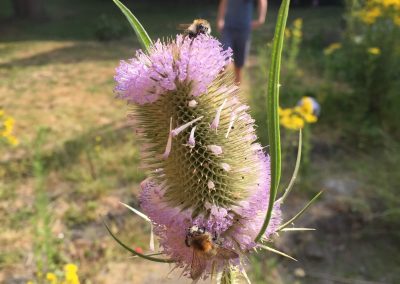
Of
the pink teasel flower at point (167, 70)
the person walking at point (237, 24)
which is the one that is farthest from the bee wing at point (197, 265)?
the person walking at point (237, 24)

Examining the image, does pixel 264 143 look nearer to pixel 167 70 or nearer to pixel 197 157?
pixel 197 157

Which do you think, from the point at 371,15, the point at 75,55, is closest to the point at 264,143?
the point at 371,15

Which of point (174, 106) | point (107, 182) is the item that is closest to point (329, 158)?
point (107, 182)

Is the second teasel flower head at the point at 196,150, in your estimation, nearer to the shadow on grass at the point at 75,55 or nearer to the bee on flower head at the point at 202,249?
the bee on flower head at the point at 202,249

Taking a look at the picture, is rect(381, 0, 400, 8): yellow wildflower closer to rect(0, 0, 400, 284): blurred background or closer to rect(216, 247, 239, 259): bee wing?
rect(0, 0, 400, 284): blurred background

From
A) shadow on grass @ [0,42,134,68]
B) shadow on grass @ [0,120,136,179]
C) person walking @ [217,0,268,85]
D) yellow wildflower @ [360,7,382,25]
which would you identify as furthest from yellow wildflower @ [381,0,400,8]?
shadow on grass @ [0,42,134,68]

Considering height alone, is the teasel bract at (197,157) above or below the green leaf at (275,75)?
below

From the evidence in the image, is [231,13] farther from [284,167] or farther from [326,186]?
[326,186]
